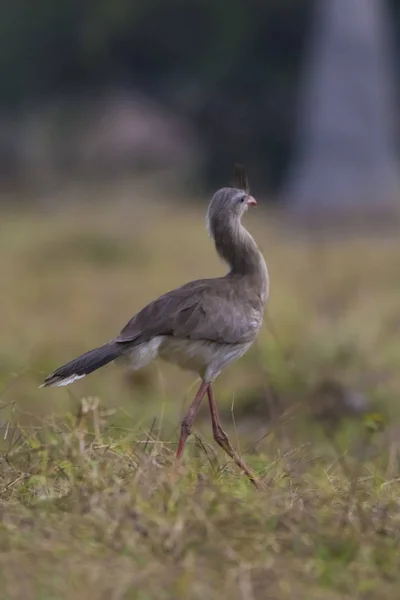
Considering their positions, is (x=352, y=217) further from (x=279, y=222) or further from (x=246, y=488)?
(x=246, y=488)

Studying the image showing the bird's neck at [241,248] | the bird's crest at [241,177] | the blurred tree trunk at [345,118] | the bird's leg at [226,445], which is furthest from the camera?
the blurred tree trunk at [345,118]

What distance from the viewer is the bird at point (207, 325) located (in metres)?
3.90

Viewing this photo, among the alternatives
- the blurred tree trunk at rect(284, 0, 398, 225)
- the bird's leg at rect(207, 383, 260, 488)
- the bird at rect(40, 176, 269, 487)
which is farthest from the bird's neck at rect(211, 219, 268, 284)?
the blurred tree trunk at rect(284, 0, 398, 225)

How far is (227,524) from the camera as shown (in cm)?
323

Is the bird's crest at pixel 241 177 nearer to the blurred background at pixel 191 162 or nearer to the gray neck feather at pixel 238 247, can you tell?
the gray neck feather at pixel 238 247

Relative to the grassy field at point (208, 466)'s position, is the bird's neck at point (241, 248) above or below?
above

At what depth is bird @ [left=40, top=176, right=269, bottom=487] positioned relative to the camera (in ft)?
12.8

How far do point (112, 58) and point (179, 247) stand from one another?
9409mm

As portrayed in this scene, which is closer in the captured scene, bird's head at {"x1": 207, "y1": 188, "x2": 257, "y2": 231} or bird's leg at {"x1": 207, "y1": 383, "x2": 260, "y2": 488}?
bird's leg at {"x1": 207, "y1": 383, "x2": 260, "y2": 488}

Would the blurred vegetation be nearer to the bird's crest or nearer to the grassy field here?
the grassy field

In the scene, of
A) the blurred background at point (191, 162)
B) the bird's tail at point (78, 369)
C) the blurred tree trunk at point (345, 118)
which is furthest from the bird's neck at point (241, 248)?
the blurred tree trunk at point (345, 118)

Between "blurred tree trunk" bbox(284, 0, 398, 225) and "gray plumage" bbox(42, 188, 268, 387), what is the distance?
45.8ft

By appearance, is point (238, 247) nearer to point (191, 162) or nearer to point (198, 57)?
point (191, 162)

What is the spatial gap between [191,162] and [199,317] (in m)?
17.7
